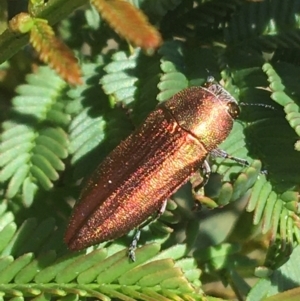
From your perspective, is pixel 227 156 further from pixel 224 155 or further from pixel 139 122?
pixel 139 122

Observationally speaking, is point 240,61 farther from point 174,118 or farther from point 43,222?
point 43,222

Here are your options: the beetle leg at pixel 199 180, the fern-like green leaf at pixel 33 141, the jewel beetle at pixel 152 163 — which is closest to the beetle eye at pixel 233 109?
the jewel beetle at pixel 152 163

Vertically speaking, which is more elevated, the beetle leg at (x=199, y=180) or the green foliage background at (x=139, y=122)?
the green foliage background at (x=139, y=122)

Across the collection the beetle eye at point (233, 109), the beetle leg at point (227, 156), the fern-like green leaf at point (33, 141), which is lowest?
the beetle leg at point (227, 156)

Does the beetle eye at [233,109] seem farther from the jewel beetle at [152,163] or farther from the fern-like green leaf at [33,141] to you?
the fern-like green leaf at [33,141]

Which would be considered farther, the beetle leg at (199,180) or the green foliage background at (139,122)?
the beetle leg at (199,180)

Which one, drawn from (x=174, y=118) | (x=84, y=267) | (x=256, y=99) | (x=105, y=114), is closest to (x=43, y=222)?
(x=84, y=267)

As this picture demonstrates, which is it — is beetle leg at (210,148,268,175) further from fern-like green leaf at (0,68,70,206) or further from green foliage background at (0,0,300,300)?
fern-like green leaf at (0,68,70,206)

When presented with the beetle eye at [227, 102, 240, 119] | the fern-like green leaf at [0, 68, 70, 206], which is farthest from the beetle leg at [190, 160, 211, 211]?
the fern-like green leaf at [0, 68, 70, 206]
